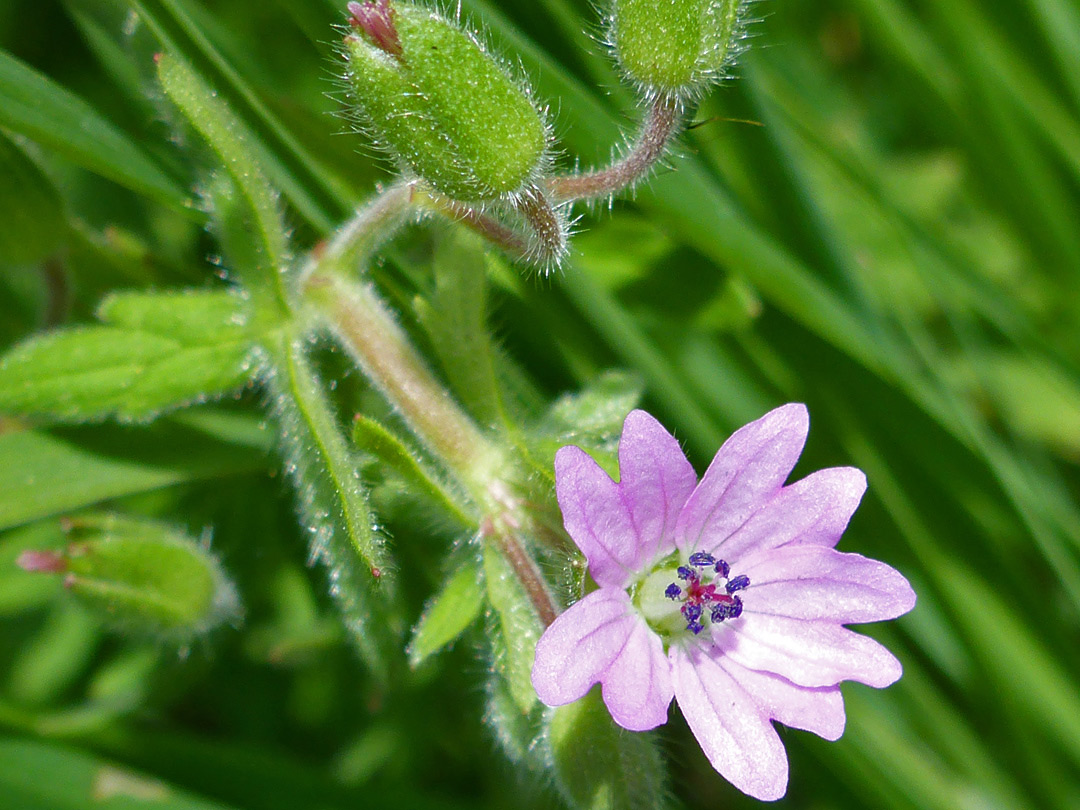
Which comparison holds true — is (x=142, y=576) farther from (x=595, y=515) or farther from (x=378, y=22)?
(x=378, y=22)

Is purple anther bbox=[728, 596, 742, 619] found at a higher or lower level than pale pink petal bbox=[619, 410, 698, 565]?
lower

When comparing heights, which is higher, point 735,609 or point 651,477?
point 651,477

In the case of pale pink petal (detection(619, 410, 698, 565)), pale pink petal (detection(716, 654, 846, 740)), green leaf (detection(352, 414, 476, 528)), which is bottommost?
pale pink petal (detection(716, 654, 846, 740))

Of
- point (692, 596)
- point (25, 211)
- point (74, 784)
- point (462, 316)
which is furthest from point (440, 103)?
point (74, 784)

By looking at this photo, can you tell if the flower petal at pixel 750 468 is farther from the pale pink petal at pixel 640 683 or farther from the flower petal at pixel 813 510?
the pale pink petal at pixel 640 683

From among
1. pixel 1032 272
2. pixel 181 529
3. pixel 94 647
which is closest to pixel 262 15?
pixel 181 529

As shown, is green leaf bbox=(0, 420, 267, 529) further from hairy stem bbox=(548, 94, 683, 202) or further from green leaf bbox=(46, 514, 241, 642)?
hairy stem bbox=(548, 94, 683, 202)

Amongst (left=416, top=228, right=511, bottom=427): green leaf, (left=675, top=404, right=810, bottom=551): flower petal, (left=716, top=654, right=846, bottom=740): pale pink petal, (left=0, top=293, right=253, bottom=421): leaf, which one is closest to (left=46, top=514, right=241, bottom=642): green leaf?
(left=0, top=293, right=253, bottom=421): leaf
